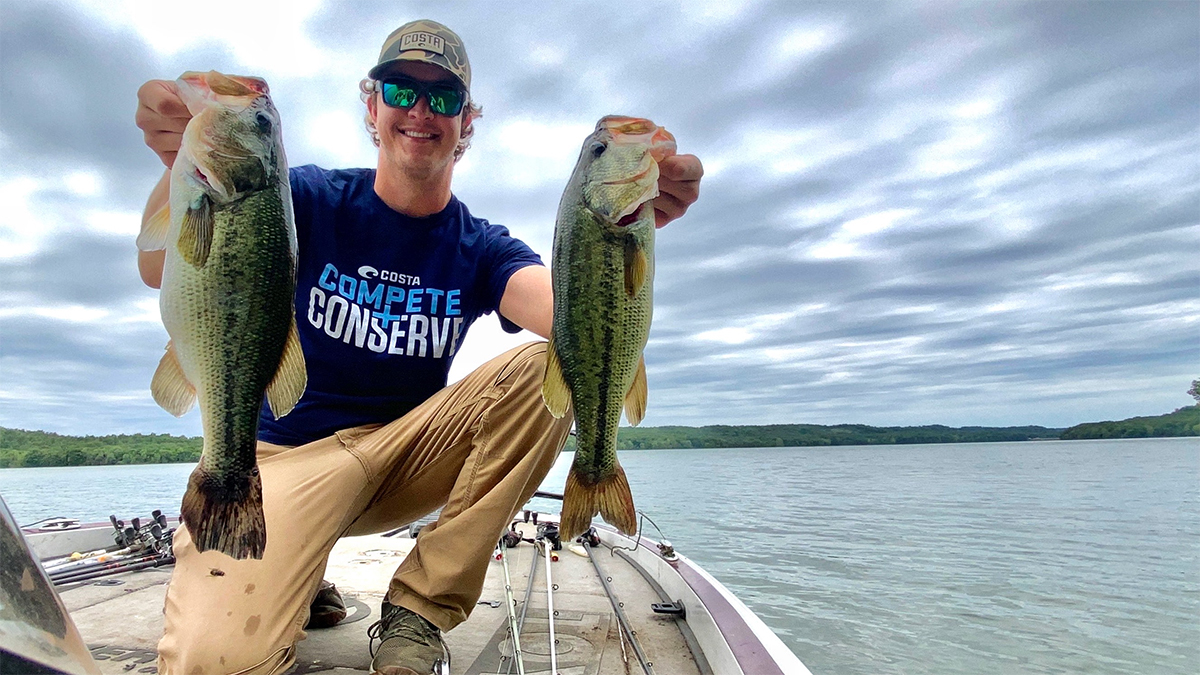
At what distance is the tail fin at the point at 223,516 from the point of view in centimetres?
198

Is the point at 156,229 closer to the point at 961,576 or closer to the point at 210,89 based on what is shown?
the point at 210,89

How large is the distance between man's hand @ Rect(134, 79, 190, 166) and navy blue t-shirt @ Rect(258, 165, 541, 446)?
1057 millimetres

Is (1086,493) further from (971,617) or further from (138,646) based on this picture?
(138,646)

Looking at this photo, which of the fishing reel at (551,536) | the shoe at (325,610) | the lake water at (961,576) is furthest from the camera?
the lake water at (961,576)

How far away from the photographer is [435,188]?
3424 millimetres

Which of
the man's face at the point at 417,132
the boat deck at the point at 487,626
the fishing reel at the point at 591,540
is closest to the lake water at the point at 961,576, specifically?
the fishing reel at the point at 591,540

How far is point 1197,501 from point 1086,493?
4.74 metres

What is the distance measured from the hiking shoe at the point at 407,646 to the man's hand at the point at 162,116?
2.04 meters

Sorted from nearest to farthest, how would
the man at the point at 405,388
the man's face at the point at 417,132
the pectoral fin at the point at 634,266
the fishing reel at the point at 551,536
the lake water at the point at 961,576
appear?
the pectoral fin at the point at 634,266
the man at the point at 405,388
the man's face at the point at 417,132
the fishing reel at the point at 551,536
the lake water at the point at 961,576

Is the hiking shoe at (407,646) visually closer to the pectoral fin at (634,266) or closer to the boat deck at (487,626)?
the boat deck at (487,626)

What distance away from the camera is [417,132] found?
3188mm

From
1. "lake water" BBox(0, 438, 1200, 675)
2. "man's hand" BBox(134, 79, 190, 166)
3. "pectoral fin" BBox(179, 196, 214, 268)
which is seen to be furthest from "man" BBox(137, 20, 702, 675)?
"lake water" BBox(0, 438, 1200, 675)

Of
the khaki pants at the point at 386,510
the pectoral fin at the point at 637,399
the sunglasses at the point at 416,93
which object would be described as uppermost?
the sunglasses at the point at 416,93

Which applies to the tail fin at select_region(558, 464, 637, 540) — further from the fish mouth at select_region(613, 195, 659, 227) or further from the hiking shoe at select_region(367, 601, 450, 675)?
the fish mouth at select_region(613, 195, 659, 227)
